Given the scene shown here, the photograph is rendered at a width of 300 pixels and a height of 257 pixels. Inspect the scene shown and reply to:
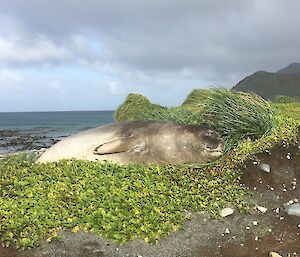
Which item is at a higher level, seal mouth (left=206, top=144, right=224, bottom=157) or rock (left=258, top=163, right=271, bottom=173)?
seal mouth (left=206, top=144, right=224, bottom=157)

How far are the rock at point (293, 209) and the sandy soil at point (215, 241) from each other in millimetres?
119

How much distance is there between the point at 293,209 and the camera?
30.0 feet

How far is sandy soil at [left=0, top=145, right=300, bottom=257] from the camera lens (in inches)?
304

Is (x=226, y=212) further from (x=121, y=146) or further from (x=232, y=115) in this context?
(x=232, y=115)

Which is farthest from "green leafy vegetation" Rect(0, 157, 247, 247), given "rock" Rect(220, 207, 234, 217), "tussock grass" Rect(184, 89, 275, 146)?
"tussock grass" Rect(184, 89, 275, 146)

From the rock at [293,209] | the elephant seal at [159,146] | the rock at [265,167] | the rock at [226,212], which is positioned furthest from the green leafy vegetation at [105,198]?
the rock at [293,209]

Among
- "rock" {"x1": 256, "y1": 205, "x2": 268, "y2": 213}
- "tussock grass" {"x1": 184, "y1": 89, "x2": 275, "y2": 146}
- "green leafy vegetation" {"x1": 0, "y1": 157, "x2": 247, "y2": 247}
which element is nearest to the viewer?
"green leafy vegetation" {"x1": 0, "y1": 157, "x2": 247, "y2": 247}

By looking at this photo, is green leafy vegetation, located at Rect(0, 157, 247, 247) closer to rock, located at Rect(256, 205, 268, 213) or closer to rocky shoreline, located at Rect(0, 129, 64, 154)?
rock, located at Rect(256, 205, 268, 213)

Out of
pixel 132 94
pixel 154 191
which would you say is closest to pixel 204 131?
pixel 154 191

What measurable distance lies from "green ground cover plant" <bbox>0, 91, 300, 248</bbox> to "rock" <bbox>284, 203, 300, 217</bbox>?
2.64 feet

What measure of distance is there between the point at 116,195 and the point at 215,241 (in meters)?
2.39

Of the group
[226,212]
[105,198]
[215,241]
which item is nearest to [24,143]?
[105,198]

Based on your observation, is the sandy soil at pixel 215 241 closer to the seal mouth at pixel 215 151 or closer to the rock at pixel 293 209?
the rock at pixel 293 209

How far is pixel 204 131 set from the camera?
38.1 ft
